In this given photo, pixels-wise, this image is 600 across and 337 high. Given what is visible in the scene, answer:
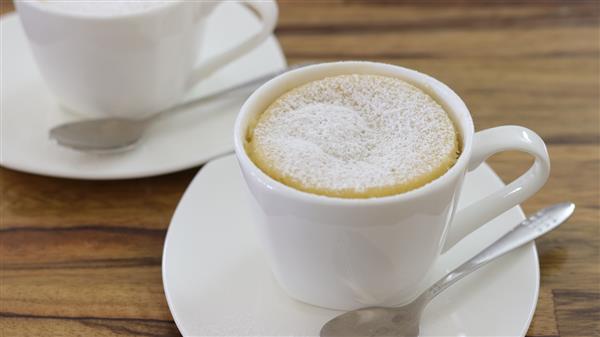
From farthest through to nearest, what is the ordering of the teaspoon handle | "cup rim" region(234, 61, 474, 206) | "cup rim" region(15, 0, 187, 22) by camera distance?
1. "cup rim" region(15, 0, 187, 22)
2. the teaspoon handle
3. "cup rim" region(234, 61, 474, 206)

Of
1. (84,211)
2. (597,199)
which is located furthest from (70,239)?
(597,199)

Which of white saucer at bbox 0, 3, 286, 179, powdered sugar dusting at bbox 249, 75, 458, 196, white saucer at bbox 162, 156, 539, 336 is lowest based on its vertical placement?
white saucer at bbox 0, 3, 286, 179

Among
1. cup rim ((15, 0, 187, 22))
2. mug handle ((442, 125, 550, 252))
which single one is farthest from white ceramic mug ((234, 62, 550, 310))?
cup rim ((15, 0, 187, 22))

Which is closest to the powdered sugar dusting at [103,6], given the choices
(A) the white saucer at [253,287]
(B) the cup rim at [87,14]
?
(B) the cup rim at [87,14]

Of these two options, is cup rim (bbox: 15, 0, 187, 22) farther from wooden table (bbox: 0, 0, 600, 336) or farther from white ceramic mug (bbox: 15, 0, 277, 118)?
wooden table (bbox: 0, 0, 600, 336)

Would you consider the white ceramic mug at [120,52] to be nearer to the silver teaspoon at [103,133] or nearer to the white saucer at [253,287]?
the silver teaspoon at [103,133]

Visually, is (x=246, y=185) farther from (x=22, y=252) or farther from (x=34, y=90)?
(x=34, y=90)
